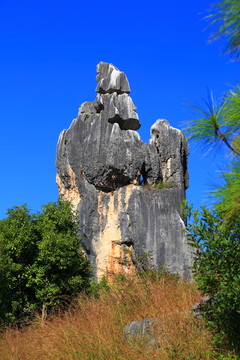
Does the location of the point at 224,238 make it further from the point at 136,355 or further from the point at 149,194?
the point at 149,194

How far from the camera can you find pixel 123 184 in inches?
915

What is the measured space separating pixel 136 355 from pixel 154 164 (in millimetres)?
16572

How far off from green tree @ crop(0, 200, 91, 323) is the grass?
575 centimetres

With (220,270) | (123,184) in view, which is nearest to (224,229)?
(220,270)

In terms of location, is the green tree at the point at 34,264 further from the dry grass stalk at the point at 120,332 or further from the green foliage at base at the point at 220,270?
the green foliage at base at the point at 220,270

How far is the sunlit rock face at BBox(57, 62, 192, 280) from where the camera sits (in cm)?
2192

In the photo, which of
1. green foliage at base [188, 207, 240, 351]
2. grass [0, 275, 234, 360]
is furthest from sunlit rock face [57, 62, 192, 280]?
green foliage at base [188, 207, 240, 351]

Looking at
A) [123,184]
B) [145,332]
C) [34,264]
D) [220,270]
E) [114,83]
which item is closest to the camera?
[220,270]

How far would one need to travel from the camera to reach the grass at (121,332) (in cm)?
751

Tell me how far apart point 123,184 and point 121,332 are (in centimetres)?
1447

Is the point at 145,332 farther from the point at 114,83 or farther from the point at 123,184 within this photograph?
the point at 114,83

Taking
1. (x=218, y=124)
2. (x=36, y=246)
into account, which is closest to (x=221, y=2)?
(x=218, y=124)

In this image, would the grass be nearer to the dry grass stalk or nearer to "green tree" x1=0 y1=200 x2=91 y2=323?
the dry grass stalk

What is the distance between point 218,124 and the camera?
20.4 ft
